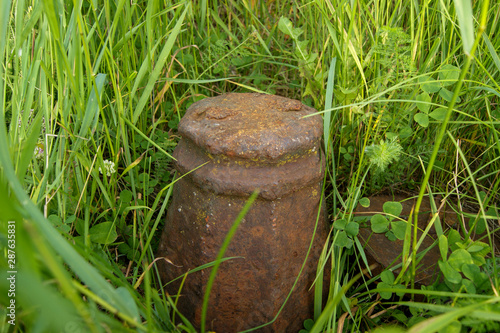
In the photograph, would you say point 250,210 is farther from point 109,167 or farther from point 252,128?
point 109,167

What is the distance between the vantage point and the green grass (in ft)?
3.80

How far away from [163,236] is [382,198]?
1.09m

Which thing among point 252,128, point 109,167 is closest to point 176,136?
point 109,167

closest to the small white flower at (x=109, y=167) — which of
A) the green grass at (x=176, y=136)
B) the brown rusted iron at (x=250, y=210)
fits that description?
the green grass at (x=176, y=136)

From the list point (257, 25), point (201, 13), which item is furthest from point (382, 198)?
point (201, 13)

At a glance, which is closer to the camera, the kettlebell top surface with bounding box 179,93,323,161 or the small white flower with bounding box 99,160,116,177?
the kettlebell top surface with bounding box 179,93,323,161

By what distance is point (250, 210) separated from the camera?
4.55ft

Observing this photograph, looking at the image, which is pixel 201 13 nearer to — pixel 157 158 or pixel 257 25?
pixel 257 25

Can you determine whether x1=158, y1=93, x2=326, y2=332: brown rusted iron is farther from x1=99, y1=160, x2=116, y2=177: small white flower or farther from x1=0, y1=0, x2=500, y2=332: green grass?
x1=99, y1=160, x2=116, y2=177: small white flower

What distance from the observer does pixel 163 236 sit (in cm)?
163

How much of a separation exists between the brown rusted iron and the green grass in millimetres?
100

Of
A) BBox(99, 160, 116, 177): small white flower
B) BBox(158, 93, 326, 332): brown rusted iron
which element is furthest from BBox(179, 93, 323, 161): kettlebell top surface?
BBox(99, 160, 116, 177): small white flower

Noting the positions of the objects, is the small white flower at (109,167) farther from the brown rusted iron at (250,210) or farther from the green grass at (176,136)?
the brown rusted iron at (250,210)

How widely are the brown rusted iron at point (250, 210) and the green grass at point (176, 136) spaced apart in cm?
10
